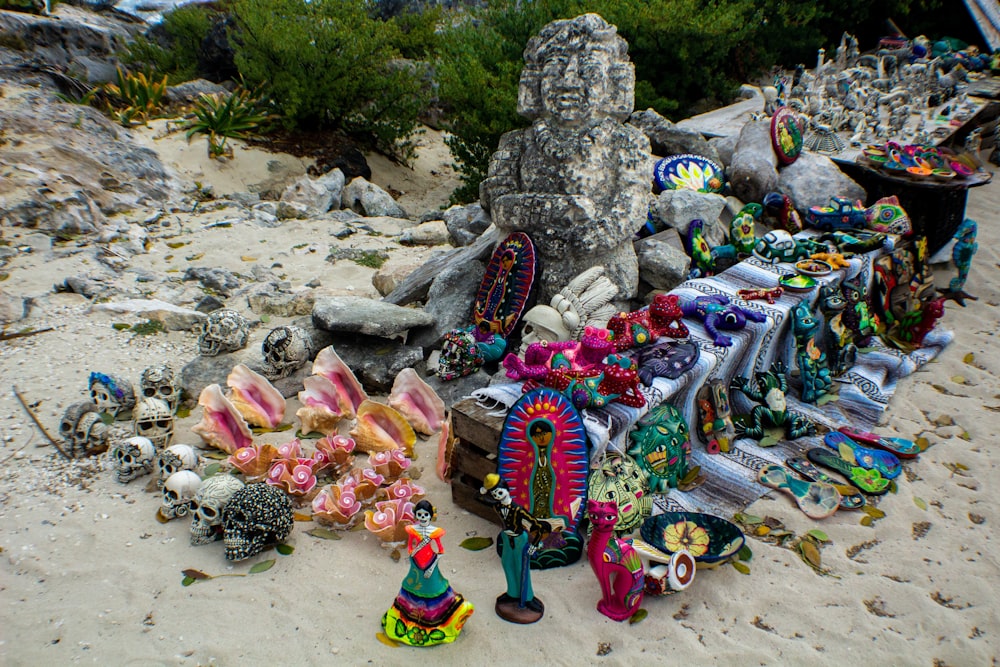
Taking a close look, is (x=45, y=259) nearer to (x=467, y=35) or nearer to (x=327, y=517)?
(x=327, y=517)

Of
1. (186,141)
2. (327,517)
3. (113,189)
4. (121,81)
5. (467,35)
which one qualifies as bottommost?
(327,517)

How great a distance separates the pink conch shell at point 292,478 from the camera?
358cm

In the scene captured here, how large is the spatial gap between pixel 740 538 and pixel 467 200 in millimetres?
7513

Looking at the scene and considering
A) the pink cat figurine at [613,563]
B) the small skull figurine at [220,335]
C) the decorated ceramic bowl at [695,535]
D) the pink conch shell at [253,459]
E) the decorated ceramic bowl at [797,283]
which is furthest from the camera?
the small skull figurine at [220,335]

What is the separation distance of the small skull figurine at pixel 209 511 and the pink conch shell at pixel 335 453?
2.02 ft

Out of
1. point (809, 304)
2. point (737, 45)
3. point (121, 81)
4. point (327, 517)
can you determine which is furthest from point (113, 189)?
point (737, 45)

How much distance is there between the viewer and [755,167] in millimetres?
6039

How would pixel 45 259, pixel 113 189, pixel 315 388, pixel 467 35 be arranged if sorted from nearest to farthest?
pixel 315 388
pixel 45 259
pixel 113 189
pixel 467 35

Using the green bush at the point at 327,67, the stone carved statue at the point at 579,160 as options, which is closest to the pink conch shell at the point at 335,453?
the stone carved statue at the point at 579,160

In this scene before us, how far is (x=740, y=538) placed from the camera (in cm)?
312

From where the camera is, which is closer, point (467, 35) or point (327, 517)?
point (327, 517)

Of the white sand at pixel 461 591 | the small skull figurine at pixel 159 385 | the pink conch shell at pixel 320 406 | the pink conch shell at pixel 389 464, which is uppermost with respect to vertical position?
the small skull figurine at pixel 159 385

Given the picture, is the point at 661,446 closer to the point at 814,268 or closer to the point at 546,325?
the point at 546,325

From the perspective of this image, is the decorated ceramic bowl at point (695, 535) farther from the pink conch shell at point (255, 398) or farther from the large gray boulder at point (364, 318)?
the pink conch shell at point (255, 398)
